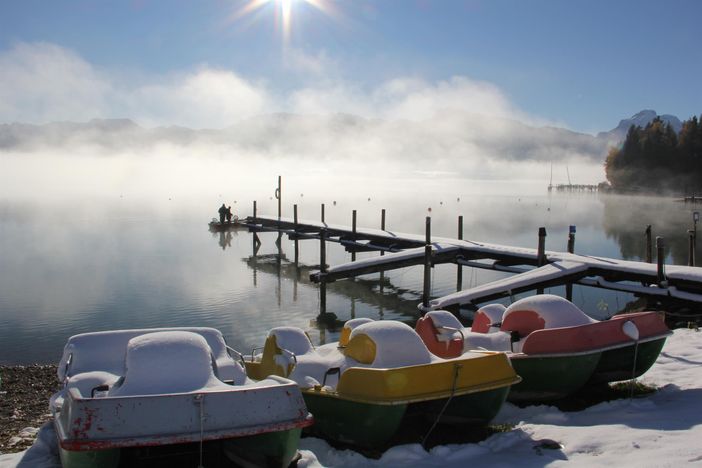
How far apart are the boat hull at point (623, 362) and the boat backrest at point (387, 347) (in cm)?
320

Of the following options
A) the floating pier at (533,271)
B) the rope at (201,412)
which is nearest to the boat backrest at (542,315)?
the rope at (201,412)

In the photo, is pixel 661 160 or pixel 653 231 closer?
pixel 653 231

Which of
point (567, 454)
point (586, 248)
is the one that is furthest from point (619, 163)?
point (567, 454)

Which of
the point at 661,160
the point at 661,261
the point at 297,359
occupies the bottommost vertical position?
the point at 297,359

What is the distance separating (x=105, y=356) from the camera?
9.03 m

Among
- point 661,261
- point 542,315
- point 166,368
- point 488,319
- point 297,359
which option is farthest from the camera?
point 661,261

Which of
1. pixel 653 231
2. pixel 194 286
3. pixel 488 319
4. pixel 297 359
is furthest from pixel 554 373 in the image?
pixel 653 231

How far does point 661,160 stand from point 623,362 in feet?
365

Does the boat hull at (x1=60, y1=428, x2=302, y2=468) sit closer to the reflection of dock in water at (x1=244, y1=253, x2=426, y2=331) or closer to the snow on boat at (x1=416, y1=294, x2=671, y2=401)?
the snow on boat at (x1=416, y1=294, x2=671, y2=401)

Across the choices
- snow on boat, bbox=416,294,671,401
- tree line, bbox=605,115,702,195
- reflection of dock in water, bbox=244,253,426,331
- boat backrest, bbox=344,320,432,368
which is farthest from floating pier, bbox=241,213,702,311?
tree line, bbox=605,115,702,195

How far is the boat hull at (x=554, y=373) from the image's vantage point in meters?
9.38

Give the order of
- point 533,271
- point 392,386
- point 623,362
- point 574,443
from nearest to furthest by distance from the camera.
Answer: point 574,443
point 392,386
point 623,362
point 533,271

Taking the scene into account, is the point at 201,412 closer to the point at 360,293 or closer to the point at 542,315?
the point at 542,315

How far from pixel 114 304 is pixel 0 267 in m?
12.4
